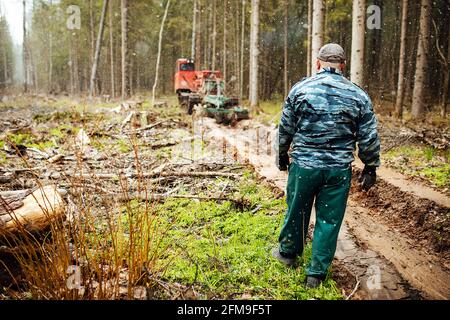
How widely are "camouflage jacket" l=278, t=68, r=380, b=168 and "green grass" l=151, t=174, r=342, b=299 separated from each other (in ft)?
4.17

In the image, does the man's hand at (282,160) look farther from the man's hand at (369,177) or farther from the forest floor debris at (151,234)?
the forest floor debris at (151,234)

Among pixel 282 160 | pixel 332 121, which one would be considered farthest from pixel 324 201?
pixel 332 121

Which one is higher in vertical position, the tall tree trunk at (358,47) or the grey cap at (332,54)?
the tall tree trunk at (358,47)

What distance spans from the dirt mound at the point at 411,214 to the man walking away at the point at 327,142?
2.00m

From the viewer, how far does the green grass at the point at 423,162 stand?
664 cm

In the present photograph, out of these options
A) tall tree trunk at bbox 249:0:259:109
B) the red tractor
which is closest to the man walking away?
the red tractor

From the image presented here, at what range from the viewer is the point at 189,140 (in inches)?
428

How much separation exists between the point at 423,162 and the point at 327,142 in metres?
5.74

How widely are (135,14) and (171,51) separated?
8439mm

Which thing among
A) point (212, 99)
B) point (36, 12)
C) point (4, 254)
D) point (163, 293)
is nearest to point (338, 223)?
point (163, 293)

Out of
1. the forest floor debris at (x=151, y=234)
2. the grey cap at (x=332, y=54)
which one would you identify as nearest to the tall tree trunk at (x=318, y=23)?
the forest floor debris at (x=151, y=234)

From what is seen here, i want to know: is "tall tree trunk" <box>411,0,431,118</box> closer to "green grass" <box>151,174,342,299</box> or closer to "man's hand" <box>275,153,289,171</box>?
"green grass" <box>151,174,342,299</box>

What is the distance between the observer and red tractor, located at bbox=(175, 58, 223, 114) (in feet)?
60.1

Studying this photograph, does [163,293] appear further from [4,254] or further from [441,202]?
[441,202]
